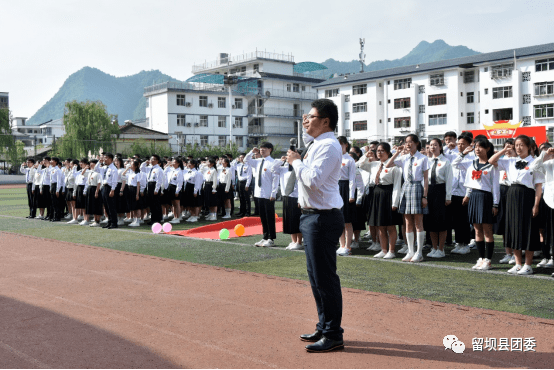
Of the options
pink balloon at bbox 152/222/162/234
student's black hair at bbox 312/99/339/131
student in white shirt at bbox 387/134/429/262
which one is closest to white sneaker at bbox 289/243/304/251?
student in white shirt at bbox 387/134/429/262

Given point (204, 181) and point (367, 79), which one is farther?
point (367, 79)

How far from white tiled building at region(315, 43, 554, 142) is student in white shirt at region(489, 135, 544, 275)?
1586 inches

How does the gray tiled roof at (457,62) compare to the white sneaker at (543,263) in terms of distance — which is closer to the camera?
the white sneaker at (543,263)

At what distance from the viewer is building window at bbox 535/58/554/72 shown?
4200 cm

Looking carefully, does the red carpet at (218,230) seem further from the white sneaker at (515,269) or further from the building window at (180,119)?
the building window at (180,119)

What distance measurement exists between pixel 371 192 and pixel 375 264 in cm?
166

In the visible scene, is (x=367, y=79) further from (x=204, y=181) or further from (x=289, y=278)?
(x=289, y=278)

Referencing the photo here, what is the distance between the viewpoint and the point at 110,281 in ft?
22.9

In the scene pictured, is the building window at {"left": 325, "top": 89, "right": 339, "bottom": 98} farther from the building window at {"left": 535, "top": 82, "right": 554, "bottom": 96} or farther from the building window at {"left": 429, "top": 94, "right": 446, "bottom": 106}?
the building window at {"left": 535, "top": 82, "right": 554, "bottom": 96}

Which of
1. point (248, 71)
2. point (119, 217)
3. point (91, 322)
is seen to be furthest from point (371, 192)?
point (248, 71)

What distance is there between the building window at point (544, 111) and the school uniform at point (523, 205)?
134 feet

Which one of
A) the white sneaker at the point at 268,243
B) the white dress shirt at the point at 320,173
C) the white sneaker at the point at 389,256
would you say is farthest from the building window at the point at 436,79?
the white dress shirt at the point at 320,173

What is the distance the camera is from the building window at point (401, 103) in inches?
1997

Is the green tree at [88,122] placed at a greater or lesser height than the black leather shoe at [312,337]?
greater
